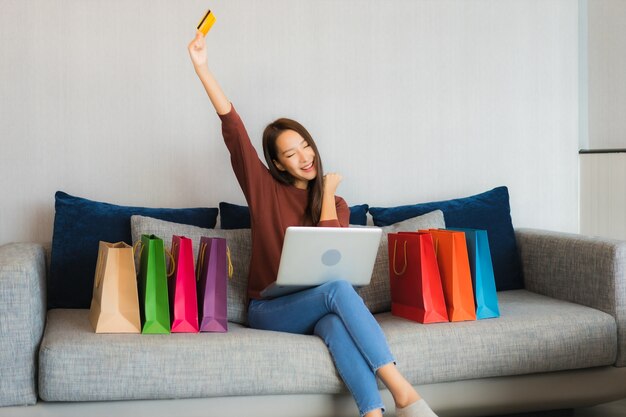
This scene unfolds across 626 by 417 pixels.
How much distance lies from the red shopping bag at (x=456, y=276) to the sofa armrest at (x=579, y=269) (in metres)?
0.44

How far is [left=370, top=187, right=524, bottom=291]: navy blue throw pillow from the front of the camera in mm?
3184

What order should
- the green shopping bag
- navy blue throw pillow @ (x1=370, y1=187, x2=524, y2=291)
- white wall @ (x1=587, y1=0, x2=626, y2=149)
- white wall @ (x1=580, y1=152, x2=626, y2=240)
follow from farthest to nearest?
white wall @ (x1=587, y1=0, x2=626, y2=149) < white wall @ (x1=580, y1=152, x2=626, y2=240) < navy blue throw pillow @ (x1=370, y1=187, x2=524, y2=291) < the green shopping bag

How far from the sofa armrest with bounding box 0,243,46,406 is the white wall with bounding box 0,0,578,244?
962 millimetres

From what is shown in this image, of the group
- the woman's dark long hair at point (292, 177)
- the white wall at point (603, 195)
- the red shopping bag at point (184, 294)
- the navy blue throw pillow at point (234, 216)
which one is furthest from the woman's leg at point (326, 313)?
the white wall at point (603, 195)

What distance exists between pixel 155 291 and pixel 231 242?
511mm

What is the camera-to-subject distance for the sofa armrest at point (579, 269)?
265cm

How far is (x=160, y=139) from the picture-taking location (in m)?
3.22

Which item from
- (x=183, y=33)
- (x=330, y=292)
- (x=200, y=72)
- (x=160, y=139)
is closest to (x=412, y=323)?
(x=330, y=292)

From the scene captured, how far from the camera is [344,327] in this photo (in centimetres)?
235

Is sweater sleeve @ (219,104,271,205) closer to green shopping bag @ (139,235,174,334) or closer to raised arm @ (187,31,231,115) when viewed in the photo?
raised arm @ (187,31,231,115)

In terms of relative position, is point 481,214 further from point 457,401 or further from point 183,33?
point 183,33

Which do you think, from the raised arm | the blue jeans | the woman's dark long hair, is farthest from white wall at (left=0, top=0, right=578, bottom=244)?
the blue jeans

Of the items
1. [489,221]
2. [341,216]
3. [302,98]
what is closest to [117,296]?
[341,216]

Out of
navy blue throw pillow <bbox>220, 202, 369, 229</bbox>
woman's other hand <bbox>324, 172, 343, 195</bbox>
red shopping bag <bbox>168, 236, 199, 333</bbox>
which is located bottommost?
red shopping bag <bbox>168, 236, 199, 333</bbox>
